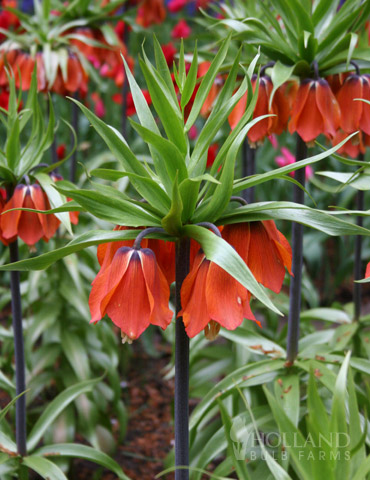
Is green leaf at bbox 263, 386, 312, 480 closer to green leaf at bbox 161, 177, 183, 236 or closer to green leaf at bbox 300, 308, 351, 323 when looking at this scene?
green leaf at bbox 161, 177, 183, 236

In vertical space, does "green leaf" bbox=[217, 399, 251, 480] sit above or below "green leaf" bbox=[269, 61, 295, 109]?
below

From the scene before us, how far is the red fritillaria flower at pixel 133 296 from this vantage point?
91cm

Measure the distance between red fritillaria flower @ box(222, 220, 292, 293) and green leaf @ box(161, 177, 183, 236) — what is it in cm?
8

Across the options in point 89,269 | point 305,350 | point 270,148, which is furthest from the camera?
point 270,148

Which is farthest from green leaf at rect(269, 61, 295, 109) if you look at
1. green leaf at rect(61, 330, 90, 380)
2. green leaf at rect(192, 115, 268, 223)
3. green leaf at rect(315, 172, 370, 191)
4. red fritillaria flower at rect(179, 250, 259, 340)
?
green leaf at rect(61, 330, 90, 380)

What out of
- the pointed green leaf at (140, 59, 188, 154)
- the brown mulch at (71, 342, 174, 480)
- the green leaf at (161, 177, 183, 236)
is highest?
the pointed green leaf at (140, 59, 188, 154)

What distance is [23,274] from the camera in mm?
2408

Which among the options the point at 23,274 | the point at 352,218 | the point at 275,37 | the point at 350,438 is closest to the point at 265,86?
the point at 275,37

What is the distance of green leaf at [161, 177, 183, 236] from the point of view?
34.9 inches

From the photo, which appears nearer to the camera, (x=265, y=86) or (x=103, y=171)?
(x=103, y=171)

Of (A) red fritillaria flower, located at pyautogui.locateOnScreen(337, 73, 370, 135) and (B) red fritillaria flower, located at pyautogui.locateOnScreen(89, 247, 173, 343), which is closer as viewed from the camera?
(B) red fritillaria flower, located at pyautogui.locateOnScreen(89, 247, 173, 343)

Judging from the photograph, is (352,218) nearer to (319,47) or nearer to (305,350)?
(305,350)

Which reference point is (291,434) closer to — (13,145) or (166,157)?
(166,157)

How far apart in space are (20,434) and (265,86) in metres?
1.00
